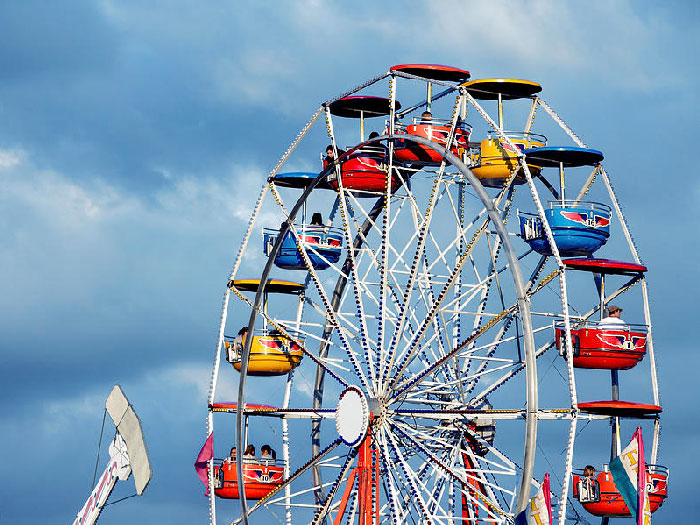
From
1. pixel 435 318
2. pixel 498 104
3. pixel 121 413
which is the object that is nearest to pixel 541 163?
pixel 498 104

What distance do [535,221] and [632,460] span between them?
17.8 ft

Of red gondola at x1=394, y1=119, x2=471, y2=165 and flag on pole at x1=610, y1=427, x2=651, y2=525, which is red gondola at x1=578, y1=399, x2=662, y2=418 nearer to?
flag on pole at x1=610, y1=427, x2=651, y2=525

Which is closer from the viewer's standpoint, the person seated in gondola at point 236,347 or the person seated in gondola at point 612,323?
the person seated in gondola at point 612,323

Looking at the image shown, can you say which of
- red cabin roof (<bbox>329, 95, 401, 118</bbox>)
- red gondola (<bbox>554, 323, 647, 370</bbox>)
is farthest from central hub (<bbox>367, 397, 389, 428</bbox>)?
red cabin roof (<bbox>329, 95, 401, 118</bbox>)

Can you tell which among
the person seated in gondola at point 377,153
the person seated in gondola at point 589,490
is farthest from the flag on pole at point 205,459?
the person seated in gondola at point 589,490

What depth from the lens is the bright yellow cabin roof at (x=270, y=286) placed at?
4238 cm

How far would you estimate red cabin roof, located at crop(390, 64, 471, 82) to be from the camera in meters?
39.0

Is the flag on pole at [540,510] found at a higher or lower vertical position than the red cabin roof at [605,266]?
lower

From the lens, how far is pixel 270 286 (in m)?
42.4

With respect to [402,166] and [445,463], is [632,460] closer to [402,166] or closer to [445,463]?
[445,463]

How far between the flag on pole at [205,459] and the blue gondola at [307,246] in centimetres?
429

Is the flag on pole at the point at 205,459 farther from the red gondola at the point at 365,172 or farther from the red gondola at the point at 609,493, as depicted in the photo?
the red gondola at the point at 609,493

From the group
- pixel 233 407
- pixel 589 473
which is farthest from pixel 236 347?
pixel 589 473

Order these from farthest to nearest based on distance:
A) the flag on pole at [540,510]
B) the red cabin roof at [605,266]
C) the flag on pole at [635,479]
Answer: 1. the red cabin roof at [605,266]
2. the flag on pole at [635,479]
3. the flag on pole at [540,510]
